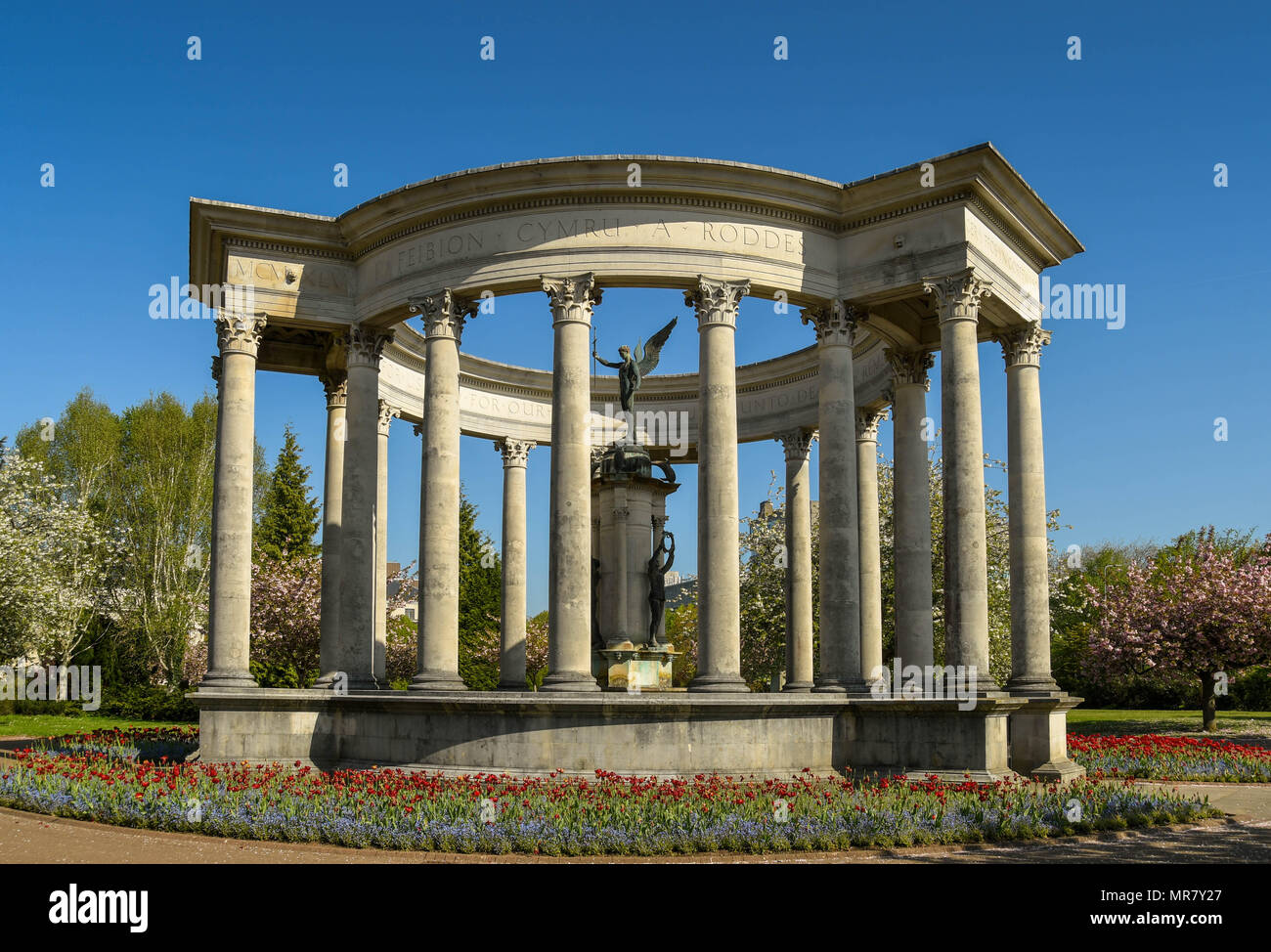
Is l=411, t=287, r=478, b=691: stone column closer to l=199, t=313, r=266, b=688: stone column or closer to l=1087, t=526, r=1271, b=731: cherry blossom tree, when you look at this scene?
l=199, t=313, r=266, b=688: stone column

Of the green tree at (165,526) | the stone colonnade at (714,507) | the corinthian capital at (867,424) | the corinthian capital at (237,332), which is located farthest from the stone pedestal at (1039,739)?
the green tree at (165,526)

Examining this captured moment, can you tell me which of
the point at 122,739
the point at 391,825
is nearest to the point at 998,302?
the point at 391,825

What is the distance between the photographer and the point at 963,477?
122 ft

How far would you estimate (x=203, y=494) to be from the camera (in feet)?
312

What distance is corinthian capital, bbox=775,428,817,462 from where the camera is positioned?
53031 mm

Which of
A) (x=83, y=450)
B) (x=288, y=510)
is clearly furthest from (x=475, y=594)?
(x=83, y=450)

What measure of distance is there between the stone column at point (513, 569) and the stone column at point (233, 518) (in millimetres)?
12180

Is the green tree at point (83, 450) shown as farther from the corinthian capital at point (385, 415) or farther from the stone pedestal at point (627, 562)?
the stone pedestal at point (627, 562)

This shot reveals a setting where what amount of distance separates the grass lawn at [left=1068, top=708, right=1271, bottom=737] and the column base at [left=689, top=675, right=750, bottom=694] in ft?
129

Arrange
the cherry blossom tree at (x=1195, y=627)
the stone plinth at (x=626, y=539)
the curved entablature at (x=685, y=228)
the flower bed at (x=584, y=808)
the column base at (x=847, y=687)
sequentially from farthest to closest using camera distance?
the cherry blossom tree at (x=1195, y=627) < the stone plinth at (x=626, y=539) < the curved entablature at (x=685, y=228) < the column base at (x=847, y=687) < the flower bed at (x=584, y=808)

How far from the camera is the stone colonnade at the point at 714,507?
36188 millimetres

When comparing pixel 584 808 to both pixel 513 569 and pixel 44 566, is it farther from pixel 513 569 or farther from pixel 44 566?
pixel 44 566

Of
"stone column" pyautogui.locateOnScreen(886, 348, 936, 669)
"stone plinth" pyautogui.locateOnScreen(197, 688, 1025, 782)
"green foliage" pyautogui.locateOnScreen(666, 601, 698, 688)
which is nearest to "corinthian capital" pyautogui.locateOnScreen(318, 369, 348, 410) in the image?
"stone plinth" pyautogui.locateOnScreen(197, 688, 1025, 782)

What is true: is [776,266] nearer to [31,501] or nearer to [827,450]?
[827,450]
